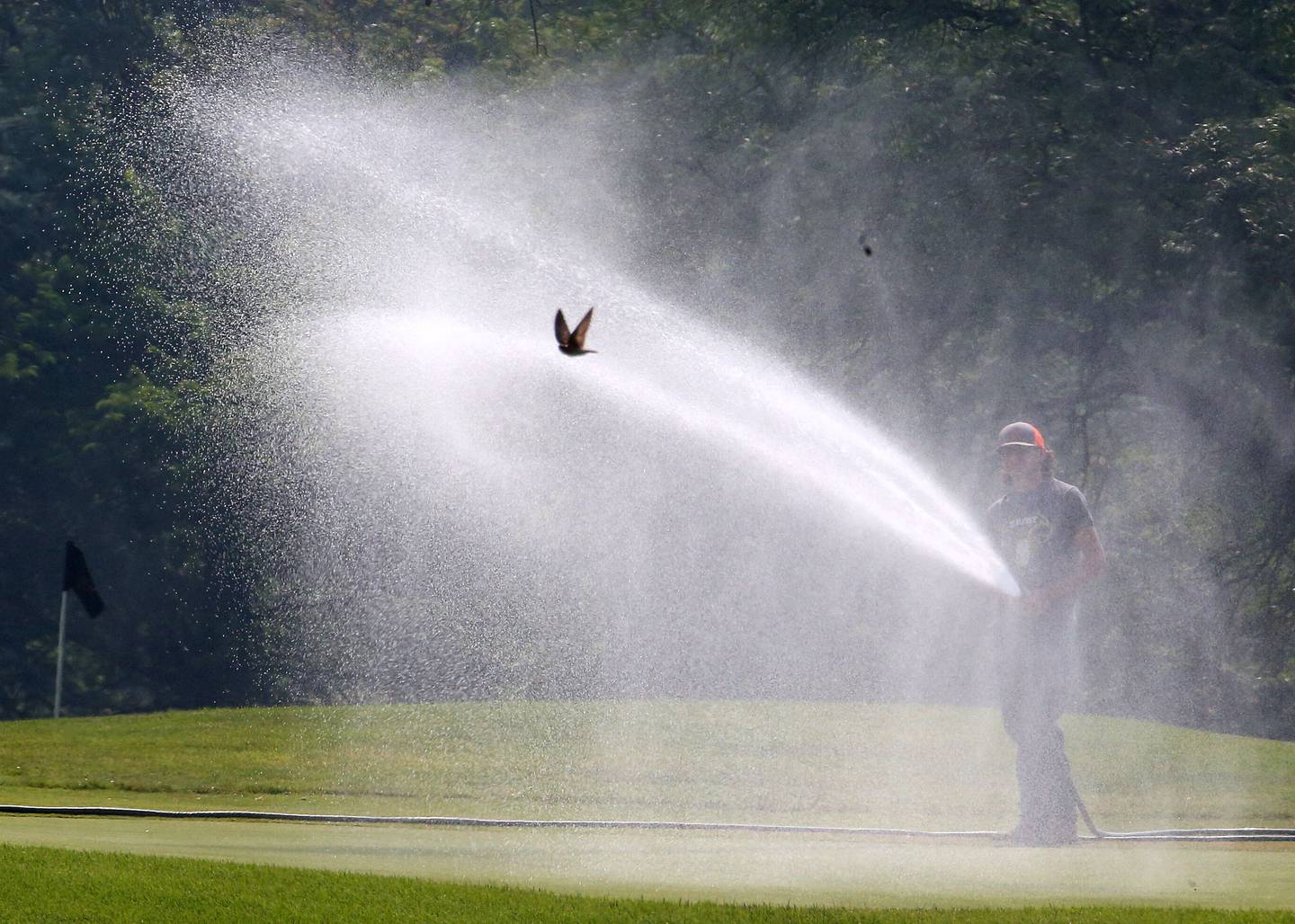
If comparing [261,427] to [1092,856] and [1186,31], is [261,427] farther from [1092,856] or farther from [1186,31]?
[1092,856]

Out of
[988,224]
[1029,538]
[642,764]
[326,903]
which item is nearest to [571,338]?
[326,903]

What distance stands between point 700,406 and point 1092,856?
794cm

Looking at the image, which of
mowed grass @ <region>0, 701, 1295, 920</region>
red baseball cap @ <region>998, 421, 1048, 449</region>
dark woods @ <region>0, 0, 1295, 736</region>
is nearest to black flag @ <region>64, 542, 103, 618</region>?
mowed grass @ <region>0, 701, 1295, 920</region>

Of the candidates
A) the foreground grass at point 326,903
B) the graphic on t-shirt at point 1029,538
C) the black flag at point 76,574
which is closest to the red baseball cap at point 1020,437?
the graphic on t-shirt at point 1029,538

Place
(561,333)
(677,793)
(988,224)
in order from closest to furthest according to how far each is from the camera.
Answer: (561,333) → (677,793) → (988,224)

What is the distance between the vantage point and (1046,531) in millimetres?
9094

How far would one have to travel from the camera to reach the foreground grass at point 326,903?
6754 millimetres

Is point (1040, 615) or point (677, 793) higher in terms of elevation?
point (1040, 615)

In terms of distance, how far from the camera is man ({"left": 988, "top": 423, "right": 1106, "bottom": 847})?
9086 mm

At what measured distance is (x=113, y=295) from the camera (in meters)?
30.0

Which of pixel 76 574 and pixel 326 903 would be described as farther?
pixel 76 574

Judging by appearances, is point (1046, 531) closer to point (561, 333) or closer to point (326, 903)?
point (561, 333)

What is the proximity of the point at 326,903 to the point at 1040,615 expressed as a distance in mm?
4006

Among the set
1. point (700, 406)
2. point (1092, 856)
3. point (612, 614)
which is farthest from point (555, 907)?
point (612, 614)
